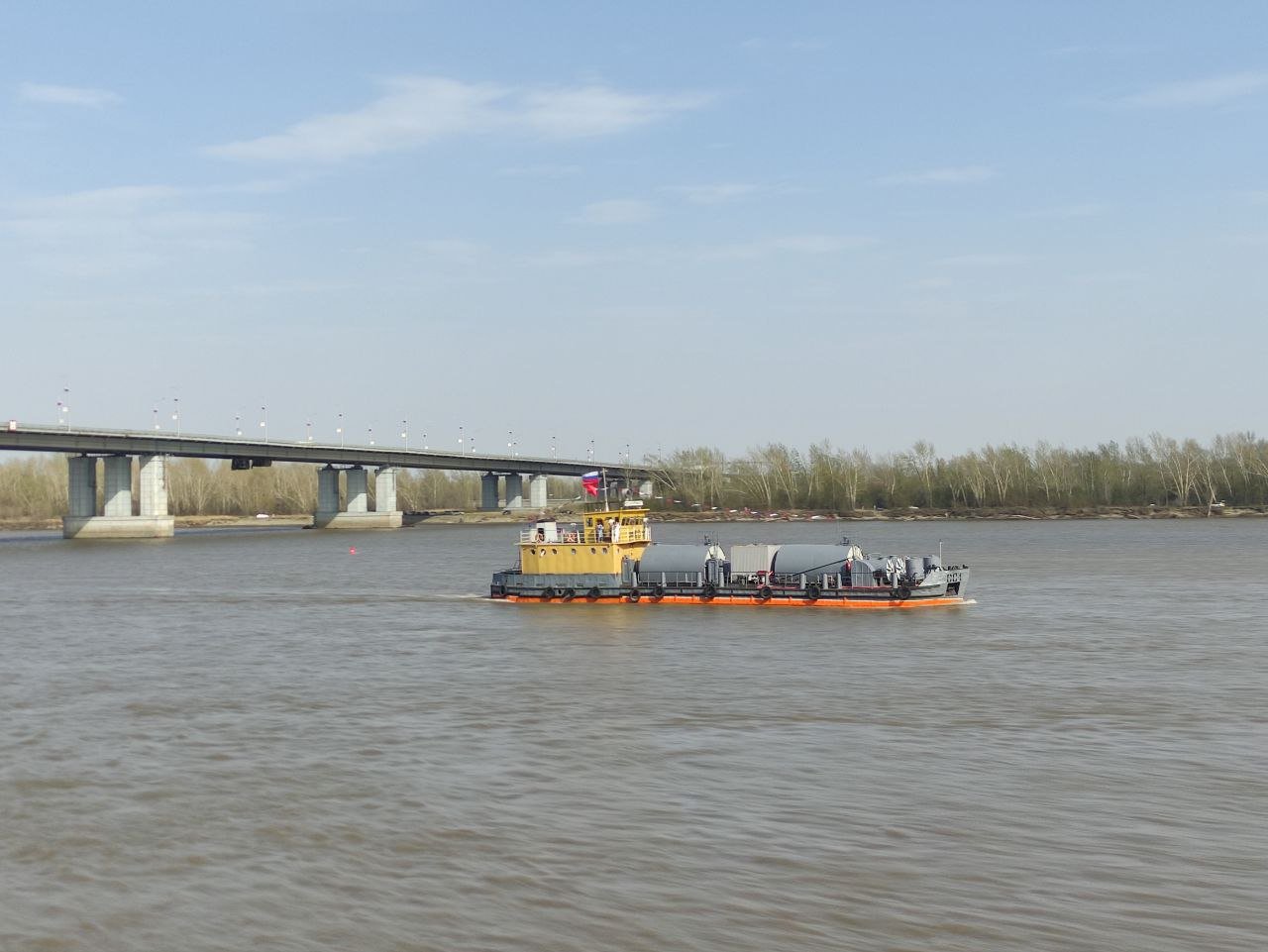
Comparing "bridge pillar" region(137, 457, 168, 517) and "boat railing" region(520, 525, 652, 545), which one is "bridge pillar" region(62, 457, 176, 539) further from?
"boat railing" region(520, 525, 652, 545)

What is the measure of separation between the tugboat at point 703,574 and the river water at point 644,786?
169 inches

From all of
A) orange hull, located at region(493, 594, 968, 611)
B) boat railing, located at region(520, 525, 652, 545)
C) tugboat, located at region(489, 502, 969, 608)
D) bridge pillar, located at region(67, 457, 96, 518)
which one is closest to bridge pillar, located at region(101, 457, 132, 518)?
bridge pillar, located at region(67, 457, 96, 518)

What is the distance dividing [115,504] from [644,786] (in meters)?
153

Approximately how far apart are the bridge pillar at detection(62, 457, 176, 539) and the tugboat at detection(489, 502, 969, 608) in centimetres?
10877

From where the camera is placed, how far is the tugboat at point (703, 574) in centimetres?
6106

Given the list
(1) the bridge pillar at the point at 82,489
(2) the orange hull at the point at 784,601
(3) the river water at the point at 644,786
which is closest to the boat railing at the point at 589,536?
(2) the orange hull at the point at 784,601

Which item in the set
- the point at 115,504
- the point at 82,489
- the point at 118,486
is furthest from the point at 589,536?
the point at 82,489

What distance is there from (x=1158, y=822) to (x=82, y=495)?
536ft

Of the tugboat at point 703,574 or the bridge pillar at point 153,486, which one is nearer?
the tugboat at point 703,574

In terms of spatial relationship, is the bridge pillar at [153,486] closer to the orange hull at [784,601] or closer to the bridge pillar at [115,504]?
the bridge pillar at [115,504]

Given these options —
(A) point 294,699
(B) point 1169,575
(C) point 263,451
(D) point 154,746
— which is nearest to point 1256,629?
(B) point 1169,575

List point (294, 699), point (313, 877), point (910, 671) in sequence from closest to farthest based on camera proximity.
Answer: point (313, 877) < point (294, 699) < point (910, 671)

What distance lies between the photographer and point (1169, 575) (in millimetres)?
80938

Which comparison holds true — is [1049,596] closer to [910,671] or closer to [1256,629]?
[1256,629]
